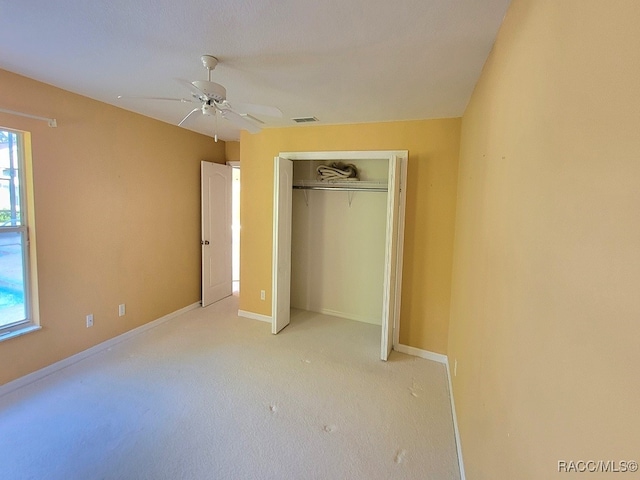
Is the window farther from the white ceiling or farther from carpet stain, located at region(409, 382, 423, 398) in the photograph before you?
carpet stain, located at region(409, 382, 423, 398)

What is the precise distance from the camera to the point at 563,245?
73cm

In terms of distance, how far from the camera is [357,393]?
2619 millimetres

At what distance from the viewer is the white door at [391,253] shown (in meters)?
3.00

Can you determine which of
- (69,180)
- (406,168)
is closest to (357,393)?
(406,168)

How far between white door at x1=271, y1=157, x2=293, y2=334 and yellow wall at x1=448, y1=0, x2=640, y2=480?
242 cm

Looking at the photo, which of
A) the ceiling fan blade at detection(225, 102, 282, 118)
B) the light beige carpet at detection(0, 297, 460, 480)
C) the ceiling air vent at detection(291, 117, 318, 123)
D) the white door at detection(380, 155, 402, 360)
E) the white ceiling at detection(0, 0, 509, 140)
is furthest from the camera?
the ceiling air vent at detection(291, 117, 318, 123)

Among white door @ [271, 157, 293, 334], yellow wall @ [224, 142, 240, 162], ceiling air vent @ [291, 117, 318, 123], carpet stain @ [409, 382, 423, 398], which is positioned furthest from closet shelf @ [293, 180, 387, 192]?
carpet stain @ [409, 382, 423, 398]

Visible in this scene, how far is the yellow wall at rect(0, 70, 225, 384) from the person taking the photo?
2580 millimetres

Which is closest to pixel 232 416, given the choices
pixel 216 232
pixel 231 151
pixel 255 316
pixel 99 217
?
pixel 255 316

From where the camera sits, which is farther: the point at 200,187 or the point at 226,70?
the point at 200,187

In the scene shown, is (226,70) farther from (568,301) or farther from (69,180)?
(568,301)

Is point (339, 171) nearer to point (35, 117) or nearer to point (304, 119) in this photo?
point (304, 119)

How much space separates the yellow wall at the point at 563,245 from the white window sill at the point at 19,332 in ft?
11.0

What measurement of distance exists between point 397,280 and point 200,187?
2.97 m
